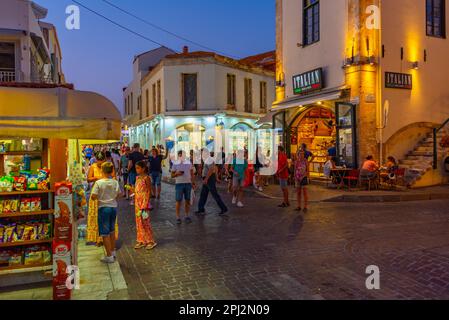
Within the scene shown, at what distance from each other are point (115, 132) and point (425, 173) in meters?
12.7

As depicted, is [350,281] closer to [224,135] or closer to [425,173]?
[425,173]

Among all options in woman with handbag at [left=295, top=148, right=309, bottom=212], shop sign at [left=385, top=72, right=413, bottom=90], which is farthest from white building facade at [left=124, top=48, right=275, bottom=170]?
woman with handbag at [left=295, top=148, right=309, bottom=212]

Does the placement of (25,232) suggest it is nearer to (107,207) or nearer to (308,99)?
(107,207)

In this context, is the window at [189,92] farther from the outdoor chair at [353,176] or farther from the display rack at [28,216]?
the display rack at [28,216]

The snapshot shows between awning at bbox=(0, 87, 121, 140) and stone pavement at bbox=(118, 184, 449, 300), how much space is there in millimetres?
2102

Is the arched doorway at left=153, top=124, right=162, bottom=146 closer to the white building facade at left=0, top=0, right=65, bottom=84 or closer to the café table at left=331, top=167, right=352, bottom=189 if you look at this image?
the white building facade at left=0, top=0, right=65, bottom=84

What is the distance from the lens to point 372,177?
12953mm

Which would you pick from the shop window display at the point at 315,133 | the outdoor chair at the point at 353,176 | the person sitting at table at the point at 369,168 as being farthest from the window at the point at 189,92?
the person sitting at table at the point at 369,168

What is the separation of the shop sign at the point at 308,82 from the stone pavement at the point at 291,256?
7371mm

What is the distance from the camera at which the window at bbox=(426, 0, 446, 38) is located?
15.1 meters

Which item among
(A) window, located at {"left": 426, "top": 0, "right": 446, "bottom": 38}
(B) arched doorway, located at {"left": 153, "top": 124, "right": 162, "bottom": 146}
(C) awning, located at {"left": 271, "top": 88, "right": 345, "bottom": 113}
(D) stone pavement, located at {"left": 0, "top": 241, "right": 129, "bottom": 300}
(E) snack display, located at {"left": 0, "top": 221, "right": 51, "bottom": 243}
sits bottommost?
(D) stone pavement, located at {"left": 0, "top": 241, "right": 129, "bottom": 300}

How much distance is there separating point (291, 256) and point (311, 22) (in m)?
13.3

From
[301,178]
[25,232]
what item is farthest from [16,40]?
[25,232]
